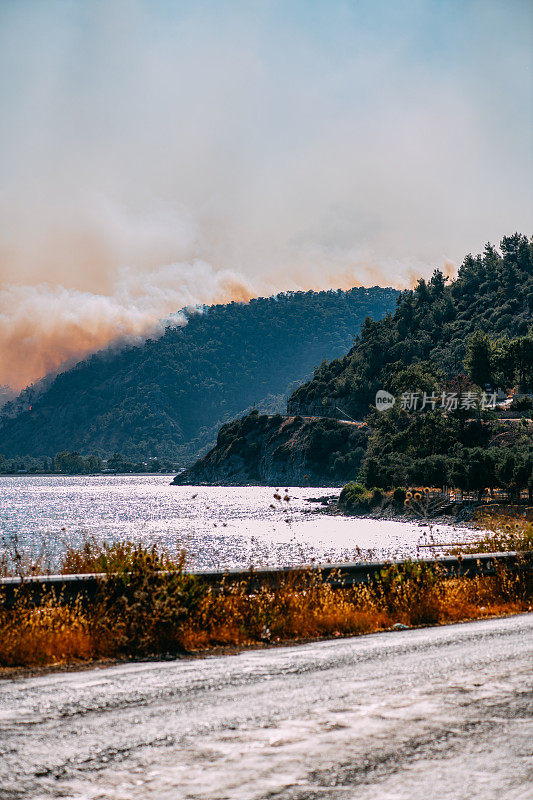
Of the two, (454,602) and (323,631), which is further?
(454,602)

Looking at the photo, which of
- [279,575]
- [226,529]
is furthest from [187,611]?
[226,529]

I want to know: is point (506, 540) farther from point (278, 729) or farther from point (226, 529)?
point (226, 529)

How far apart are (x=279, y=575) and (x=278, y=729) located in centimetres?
639

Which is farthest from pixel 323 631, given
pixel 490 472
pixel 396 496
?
pixel 396 496

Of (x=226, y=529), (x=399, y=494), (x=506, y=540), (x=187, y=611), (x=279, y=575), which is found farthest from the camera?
(x=399, y=494)

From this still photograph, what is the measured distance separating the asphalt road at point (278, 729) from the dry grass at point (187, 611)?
1.07 m

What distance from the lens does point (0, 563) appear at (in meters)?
11.1

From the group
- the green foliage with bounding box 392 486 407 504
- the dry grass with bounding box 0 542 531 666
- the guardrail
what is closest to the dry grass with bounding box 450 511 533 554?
the guardrail

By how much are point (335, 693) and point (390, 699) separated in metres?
0.53

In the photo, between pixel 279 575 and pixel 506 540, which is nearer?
pixel 279 575

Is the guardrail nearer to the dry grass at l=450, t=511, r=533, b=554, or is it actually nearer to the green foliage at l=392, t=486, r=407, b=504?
the dry grass at l=450, t=511, r=533, b=554

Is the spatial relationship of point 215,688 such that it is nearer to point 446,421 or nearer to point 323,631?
point 323,631

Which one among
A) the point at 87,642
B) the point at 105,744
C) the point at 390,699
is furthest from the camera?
the point at 87,642

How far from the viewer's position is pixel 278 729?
18.6 ft
